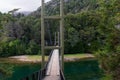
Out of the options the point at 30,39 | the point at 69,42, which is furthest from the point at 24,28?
the point at 69,42

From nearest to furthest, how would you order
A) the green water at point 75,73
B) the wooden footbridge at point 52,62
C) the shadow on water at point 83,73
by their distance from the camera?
the wooden footbridge at point 52,62
the shadow on water at point 83,73
the green water at point 75,73

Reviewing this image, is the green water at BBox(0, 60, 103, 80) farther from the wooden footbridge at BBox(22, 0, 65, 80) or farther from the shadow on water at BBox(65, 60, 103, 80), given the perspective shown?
the wooden footbridge at BBox(22, 0, 65, 80)

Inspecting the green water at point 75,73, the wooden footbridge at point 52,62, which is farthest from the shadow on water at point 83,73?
the wooden footbridge at point 52,62

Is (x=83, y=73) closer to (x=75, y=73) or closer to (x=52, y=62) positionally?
(x=75, y=73)

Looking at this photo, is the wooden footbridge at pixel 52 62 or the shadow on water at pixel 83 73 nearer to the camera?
the wooden footbridge at pixel 52 62

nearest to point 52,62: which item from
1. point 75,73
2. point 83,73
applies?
point 75,73

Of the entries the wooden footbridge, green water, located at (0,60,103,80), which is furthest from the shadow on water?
the wooden footbridge

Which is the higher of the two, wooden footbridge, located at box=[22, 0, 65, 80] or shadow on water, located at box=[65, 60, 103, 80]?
wooden footbridge, located at box=[22, 0, 65, 80]

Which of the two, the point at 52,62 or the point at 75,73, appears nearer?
the point at 52,62

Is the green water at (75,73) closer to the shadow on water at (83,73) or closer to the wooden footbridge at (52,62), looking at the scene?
the shadow on water at (83,73)

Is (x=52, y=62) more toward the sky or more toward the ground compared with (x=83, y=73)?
more toward the sky

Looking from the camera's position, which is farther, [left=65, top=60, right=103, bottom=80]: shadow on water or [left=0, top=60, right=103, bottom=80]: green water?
[left=0, top=60, right=103, bottom=80]: green water

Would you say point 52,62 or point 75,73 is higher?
point 52,62

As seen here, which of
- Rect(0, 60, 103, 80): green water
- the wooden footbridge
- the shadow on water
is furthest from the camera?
Rect(0, 60, 103, 80): green water
